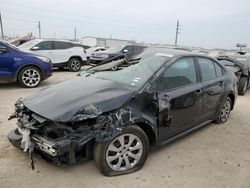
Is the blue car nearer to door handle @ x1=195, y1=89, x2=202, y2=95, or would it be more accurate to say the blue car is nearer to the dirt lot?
the dirt lot

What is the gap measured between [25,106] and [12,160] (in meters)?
0.75

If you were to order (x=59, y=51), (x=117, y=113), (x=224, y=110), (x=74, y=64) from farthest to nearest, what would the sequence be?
(x=74, y=64)
(x=59, y=51)
(x=224, y=110)
(x=117, y=113)

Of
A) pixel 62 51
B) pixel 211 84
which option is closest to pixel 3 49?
pixel 62 51

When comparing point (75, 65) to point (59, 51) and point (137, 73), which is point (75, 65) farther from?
point (137, 73)

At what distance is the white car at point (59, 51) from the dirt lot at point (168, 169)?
725 cm

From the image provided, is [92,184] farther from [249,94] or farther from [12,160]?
[249,94]

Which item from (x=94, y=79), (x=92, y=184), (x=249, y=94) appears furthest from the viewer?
(x=249, y=94)

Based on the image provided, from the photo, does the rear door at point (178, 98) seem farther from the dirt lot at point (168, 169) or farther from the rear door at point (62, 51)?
the rear door at point (62, 51)

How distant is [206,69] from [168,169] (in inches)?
80.5

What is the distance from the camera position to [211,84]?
14.5 ft

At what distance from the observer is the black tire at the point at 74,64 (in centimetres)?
1201

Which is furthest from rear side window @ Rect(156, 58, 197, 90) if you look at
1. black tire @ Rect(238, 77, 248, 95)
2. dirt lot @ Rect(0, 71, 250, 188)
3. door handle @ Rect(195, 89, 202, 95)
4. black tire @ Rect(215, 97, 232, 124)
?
black tire @ Rect(238, 77, 248, 95)

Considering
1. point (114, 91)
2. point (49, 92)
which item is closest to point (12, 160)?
point (49, 92)

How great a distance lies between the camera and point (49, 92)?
3498 millimetres
